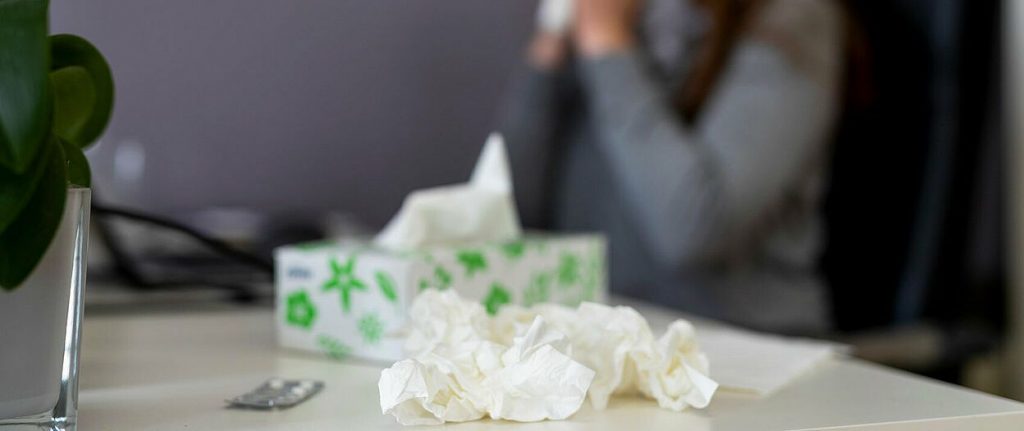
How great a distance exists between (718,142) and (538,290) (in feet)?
2.79

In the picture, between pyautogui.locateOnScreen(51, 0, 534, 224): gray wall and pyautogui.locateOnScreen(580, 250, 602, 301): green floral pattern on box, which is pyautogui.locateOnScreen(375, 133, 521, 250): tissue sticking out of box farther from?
pyautogui.locateOnScreen(51, 0, 534, 224): gray wall

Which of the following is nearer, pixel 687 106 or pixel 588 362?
pixel 588 362

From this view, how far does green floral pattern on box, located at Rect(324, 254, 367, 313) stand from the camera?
52cm

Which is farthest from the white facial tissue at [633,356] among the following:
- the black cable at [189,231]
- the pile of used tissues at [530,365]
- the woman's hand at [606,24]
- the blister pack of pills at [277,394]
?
the woman's hand at [606,24]

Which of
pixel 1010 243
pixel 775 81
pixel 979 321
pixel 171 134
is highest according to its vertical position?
pixel 775 81

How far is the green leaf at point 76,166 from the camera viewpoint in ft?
1.14

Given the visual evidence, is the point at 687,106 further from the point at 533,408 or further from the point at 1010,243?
the point at 533,408

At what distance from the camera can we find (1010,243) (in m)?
1.41

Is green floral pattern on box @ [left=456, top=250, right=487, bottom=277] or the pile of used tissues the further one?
green floral pattern on box @ [left=456, top=250, right=487, bottom=277]

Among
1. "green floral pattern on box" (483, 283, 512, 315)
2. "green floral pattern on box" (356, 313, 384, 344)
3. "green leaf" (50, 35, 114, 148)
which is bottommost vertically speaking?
"green floral pattern on box" (356, 313, 384, 344)

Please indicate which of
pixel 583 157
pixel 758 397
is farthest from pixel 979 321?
pixel 758 397

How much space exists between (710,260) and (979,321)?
39 centimetres

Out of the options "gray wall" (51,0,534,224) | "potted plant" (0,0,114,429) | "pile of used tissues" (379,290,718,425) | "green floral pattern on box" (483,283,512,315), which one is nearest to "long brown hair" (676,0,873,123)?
"gray wall" (51,0,534,224)

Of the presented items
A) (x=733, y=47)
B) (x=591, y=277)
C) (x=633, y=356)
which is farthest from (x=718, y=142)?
(x=633, y=356)
